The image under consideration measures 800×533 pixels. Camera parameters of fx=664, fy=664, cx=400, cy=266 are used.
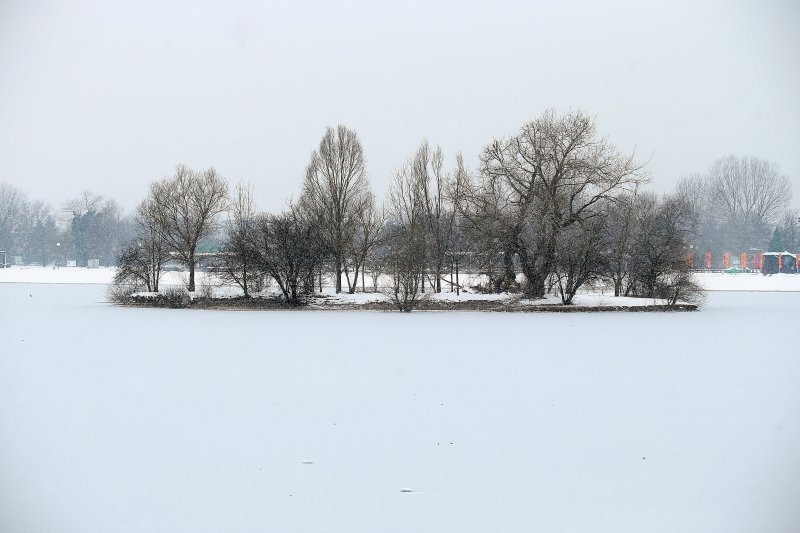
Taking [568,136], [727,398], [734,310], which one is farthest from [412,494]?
[568,136]

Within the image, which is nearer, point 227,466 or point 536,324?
point 227,466

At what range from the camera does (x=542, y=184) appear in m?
36.3

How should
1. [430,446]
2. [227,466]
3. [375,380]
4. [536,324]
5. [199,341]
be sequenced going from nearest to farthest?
1. [227,466]
2. [430,446]
3. [375,380]
4. [199,341]
5. [536,324]

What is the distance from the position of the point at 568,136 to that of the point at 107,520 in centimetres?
3389

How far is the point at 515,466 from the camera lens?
711 centimetres

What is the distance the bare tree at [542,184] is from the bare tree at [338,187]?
9.31 meters

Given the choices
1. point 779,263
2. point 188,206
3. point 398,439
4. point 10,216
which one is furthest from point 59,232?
point 398,439

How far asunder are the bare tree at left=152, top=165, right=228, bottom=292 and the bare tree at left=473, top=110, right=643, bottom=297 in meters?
24.0

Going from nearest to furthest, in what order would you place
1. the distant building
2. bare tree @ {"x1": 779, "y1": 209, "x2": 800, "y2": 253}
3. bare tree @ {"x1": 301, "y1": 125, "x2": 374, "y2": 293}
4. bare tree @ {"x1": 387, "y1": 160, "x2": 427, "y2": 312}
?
bare tree @ {"x1": 387, "y1": 160, "x2": 427, "y2": 312} < bare tree @ {"x1": 301, "y1": 125, "x2": 374, "y2": 293} < the distant building < bare tree @ {"x1": 779, "y1": 209, "x2": 800, "y2": 253}

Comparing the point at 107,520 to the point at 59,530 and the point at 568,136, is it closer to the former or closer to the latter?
the point at 59,530

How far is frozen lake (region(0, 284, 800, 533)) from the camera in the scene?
5.89 m

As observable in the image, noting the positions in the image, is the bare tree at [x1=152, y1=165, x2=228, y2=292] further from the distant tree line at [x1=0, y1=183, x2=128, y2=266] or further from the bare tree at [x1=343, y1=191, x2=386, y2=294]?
the distant tree line at [x1=0, y1=183, x2=128, y2=266]

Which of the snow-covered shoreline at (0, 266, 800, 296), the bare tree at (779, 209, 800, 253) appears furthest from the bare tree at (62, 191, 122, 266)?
the bare tree at (779, 209, 800, 253)

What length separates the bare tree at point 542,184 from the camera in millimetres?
34719
